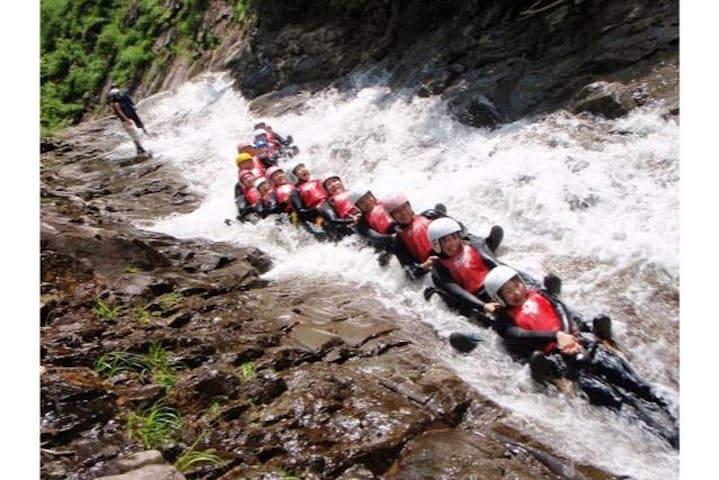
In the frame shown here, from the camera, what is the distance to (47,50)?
20.5 meters

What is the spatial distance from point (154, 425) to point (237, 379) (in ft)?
2.34

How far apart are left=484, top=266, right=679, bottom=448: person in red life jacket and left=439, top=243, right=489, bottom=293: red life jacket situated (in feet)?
2.01

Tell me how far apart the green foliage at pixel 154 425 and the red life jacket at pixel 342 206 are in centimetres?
476

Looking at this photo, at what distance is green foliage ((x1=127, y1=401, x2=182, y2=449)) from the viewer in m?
3.41

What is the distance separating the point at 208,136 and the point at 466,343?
10.8 m

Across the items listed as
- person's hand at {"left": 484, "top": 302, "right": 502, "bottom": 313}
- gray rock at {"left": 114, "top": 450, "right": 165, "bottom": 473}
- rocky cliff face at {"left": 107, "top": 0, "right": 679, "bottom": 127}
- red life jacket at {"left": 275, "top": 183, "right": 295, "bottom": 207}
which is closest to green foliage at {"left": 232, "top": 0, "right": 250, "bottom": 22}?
rocky cliff face at {"left": 107, "top": 0, "right": 679, "bottom": 127}

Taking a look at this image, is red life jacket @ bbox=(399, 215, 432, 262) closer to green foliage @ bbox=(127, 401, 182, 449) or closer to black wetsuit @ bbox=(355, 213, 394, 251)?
black wetsuit @ bbox=(355, 213, 394, 251)

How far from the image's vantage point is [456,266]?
5.52 m

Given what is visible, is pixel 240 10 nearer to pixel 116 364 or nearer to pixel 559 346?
pixel 116 364

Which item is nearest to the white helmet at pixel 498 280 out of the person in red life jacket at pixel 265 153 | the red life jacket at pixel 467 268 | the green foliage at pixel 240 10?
the red life jacket at pixel 467 268

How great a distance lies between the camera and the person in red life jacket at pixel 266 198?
9281mm

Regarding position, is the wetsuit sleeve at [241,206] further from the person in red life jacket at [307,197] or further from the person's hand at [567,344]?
the person's hand at [567,344]

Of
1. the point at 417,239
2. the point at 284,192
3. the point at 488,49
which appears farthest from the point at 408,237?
the point at 488,49

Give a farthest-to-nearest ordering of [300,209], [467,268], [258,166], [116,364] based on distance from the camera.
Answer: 1. [258,166]
2. [300,209]
3. [467,268]
4. [116,364]
